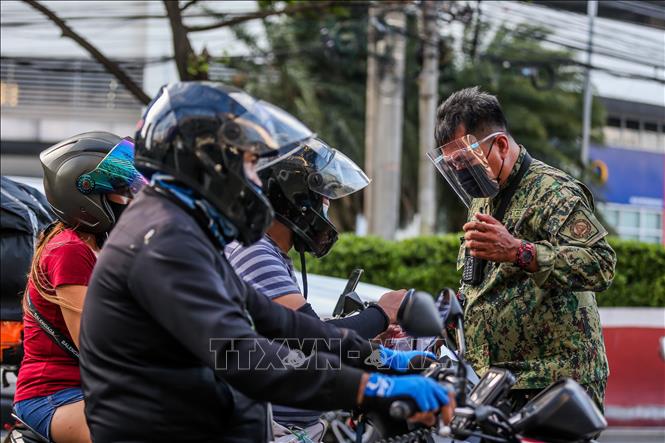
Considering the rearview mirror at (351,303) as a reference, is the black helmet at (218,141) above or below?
above

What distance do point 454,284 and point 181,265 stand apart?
9662 mm

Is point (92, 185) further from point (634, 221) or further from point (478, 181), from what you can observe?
point (634, 221)

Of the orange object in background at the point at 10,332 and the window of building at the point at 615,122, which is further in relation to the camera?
the window of building at the point at 615,122

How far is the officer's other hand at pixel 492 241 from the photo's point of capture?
3914 millimetres

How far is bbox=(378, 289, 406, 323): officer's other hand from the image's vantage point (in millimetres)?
3670

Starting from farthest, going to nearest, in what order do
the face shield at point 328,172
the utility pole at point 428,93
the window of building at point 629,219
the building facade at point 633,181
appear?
the window of building at point 629,219
the building facade at point 633,181
the utility pole at point 428,93
the face shield at point 328,172

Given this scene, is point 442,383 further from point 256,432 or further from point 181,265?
point 181,265

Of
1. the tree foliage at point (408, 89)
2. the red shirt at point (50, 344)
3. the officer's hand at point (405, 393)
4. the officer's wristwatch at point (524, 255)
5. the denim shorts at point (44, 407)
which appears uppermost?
the officer's hand at point (405, 393)

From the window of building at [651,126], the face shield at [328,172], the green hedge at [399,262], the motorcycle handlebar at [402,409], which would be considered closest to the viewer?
the motorcycle handlebar at [402,409]

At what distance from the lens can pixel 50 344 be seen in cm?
388

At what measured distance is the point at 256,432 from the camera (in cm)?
290

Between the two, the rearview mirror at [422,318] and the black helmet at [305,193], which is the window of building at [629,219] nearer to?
the black helmet at [305,193]

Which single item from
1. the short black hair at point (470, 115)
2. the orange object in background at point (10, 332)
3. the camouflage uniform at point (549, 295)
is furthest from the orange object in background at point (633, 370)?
the short black hair at point (470, 115)

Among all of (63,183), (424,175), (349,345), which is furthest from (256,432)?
(424,175)
